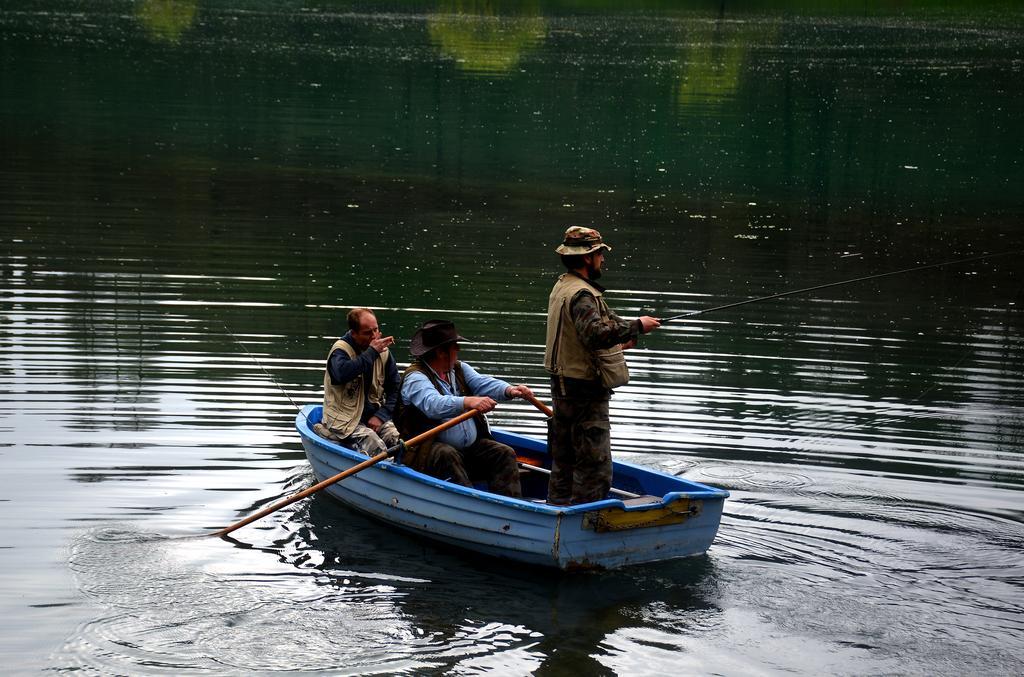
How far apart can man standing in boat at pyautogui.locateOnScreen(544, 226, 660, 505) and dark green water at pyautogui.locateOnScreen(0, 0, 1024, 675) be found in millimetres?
733

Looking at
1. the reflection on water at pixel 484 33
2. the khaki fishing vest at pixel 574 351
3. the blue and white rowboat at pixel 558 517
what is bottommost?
the blue and white rowboat at pixel 558 517

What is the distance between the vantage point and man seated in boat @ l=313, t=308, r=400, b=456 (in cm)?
1041

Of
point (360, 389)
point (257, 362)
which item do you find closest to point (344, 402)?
point (360, 389)

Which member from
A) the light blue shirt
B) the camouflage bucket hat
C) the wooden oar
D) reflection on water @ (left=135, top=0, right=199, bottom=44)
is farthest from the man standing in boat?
reflection on water @ (left=135, top=0, right=199, bottom=44)

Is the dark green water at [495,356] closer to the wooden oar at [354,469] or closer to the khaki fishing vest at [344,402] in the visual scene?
the wooden oar at [354,469]

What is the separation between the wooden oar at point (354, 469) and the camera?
9.42 meters

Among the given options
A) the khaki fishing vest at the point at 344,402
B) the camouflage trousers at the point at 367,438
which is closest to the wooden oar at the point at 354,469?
the camouflage trousers at the point at 367,438

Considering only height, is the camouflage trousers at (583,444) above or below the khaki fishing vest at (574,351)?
below

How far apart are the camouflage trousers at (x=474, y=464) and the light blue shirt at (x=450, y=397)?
0.09 metres

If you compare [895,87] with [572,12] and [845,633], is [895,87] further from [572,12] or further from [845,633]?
[845,633]

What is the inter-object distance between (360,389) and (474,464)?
121 cm

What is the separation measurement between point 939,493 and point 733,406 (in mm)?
2655

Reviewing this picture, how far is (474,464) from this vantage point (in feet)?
32.8

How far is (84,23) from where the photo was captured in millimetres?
53281
